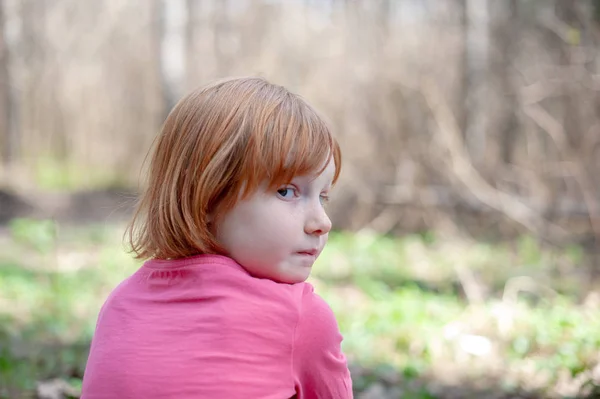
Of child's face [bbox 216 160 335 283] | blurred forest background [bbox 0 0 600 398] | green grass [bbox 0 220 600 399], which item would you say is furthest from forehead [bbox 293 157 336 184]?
green grass [bbox 0 220 600 399]

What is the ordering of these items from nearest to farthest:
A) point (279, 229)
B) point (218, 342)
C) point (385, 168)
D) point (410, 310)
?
1. point (218, 342)
2. point (279, 229)
3. point (410, 310)
4. point (385, 168)

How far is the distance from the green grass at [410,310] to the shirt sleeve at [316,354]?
79.4 inches

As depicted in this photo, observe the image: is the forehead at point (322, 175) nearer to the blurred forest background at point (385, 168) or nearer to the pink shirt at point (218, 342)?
the pink shirt at point (218, 342)

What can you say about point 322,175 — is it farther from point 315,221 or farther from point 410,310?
point 410,310

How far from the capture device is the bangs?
64.7 inches

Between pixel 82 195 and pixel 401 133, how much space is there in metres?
5.64

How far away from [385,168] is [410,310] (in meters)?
4.64

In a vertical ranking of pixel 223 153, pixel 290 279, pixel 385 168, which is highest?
pixel 223 153

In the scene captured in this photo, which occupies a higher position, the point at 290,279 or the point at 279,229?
the point at 279,229

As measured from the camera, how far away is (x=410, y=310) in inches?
206

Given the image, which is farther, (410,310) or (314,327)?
(410,310)

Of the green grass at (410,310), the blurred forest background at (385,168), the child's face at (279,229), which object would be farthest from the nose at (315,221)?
the green grass at (410,310)

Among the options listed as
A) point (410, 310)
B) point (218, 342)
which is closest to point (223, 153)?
point (218, 342)

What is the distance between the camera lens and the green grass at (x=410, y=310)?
12.9 feet
